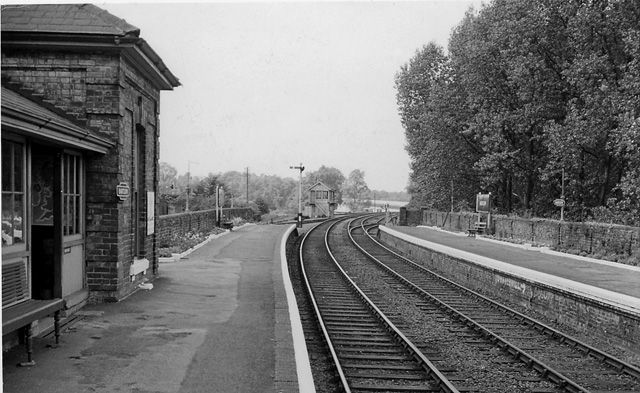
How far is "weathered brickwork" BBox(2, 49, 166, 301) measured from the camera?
8.81 meters

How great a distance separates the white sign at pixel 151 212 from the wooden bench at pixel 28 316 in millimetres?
4519

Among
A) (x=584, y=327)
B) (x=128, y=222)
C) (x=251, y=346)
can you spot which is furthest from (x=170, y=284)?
(x=584, y=327)

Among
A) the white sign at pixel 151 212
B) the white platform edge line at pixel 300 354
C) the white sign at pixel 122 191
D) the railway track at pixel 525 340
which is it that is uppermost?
the white sign at pixel 122 191

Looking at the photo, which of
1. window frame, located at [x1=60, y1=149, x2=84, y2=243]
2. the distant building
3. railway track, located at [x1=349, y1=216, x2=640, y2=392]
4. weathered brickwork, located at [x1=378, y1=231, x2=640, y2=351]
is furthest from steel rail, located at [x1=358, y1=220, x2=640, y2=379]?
the distant building

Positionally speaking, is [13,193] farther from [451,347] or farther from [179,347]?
[451,347]

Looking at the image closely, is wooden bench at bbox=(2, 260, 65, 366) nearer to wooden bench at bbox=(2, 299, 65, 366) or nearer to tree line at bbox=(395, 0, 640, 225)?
wooden bench at bbox=(2, 299, 65, 366)

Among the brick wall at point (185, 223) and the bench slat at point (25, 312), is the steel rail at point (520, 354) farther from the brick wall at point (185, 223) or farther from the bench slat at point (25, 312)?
the brick wall at point (185, 223)

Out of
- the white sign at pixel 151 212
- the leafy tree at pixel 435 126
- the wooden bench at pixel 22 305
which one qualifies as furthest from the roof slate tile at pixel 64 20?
the leafy tree at pixel 435 126

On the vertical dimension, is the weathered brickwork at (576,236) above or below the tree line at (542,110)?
below

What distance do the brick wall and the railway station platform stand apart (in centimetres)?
654

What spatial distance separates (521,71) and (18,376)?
81.4 ft

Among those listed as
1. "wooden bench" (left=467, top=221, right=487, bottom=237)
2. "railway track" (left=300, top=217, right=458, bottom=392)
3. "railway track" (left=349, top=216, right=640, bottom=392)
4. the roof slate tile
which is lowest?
"railway track" (left=349, top=216, right=640, bottom=392)

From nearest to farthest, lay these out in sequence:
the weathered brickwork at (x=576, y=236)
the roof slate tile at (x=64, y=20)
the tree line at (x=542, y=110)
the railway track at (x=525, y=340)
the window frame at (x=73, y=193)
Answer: the railway track at (x=525, y=340)
the window frame at (x=73, y=193)
the roof slate tile at (x=64, y=20)
the weathered brickwork at (x=576, y=236)
the tree line at (x=542, y=110)

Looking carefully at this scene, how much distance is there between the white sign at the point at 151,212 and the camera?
11.3 meters
